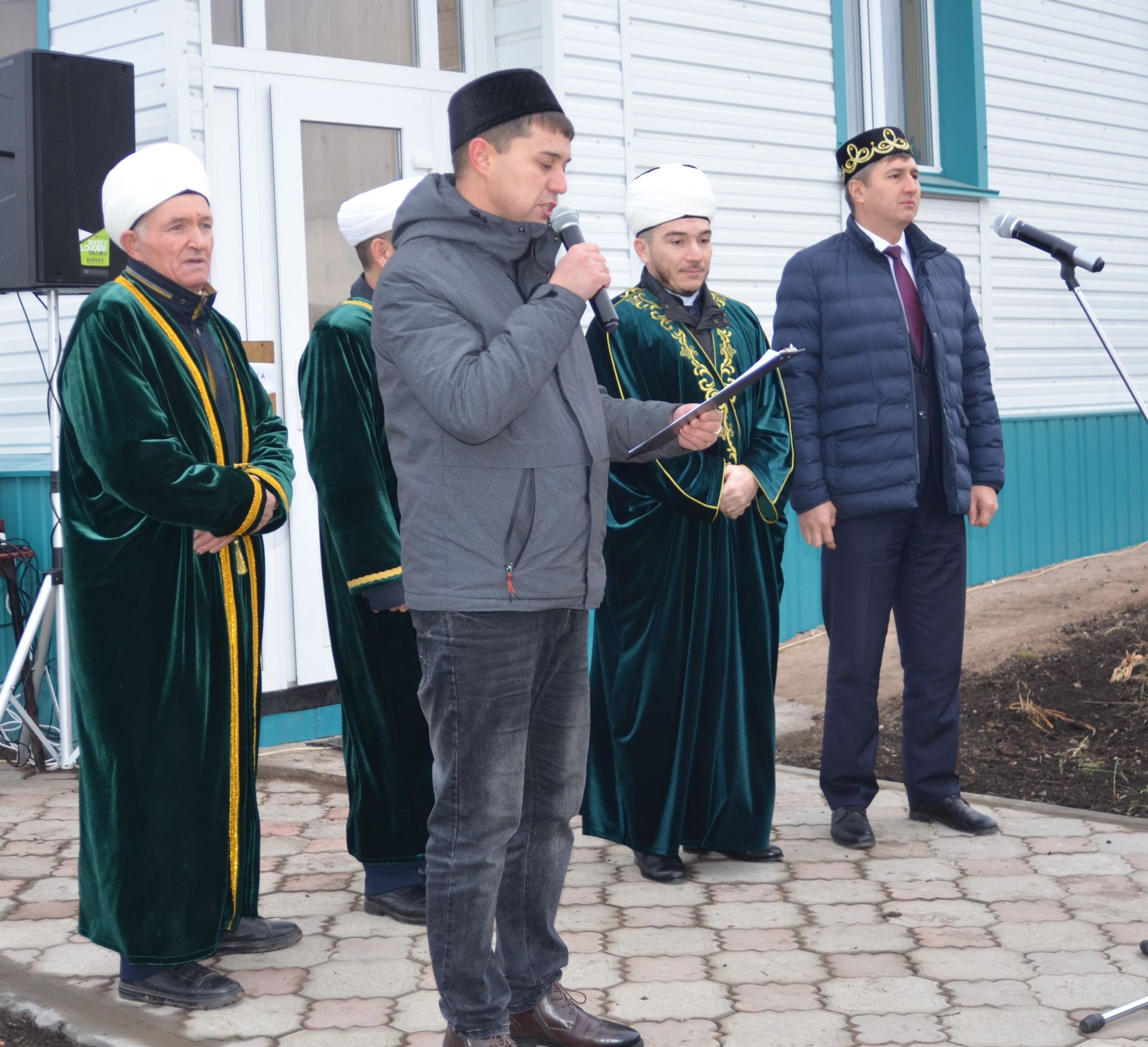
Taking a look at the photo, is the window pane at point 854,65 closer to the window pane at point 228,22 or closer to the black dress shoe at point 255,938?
the window pane at point 228,22

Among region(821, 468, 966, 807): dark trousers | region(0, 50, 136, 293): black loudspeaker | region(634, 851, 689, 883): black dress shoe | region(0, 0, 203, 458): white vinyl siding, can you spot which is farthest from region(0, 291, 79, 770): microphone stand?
region(821, 468, 966, 807): dark trousers

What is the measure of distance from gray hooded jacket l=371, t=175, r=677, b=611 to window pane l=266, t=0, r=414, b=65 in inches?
147

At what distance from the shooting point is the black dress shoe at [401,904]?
4.16 metres

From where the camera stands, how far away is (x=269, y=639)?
632cm

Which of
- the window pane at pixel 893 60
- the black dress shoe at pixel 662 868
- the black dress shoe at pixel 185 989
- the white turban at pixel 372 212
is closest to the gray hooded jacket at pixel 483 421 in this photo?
the white turban at pixel 372 212

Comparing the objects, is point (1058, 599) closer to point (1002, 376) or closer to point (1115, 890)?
point (1002, 376)

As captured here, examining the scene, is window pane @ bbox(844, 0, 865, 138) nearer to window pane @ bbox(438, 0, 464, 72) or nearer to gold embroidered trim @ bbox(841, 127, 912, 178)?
window pane @ bbox(438, 0, 464, 72)

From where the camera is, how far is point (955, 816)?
4930mm

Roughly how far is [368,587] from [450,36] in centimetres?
383

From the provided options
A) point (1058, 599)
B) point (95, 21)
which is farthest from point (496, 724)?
point (1058, 599)

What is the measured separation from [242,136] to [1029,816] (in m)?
3.86

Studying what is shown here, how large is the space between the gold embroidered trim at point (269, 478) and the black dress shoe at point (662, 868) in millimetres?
1561

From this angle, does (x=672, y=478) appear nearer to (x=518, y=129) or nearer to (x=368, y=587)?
(x=368, y=587)

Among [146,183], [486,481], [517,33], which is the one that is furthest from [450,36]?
[486,481]
